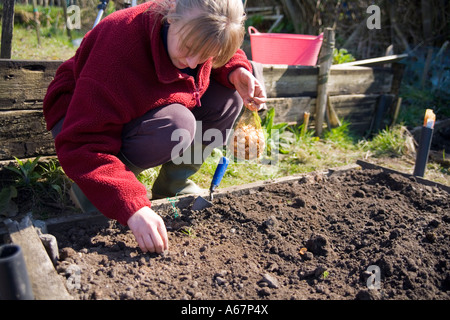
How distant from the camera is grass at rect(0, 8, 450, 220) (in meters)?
2.05

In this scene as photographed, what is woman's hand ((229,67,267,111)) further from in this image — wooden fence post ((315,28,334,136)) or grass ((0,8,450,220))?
wooden fence post ((315,28,334,136))

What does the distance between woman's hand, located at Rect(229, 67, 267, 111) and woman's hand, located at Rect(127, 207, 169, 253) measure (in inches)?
31.5

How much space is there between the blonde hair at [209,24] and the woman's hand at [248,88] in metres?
0.52

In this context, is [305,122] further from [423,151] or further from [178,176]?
[178,176]

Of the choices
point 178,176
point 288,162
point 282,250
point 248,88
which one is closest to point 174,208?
point 178,176

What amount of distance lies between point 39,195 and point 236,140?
1.16 meters

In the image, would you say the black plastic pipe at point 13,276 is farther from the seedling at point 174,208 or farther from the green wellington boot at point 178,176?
the green wellington boot at point 178,176

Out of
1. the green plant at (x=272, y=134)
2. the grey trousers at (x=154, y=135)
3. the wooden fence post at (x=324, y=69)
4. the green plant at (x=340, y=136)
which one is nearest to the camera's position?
the grey trousers at (x=154, y=135)

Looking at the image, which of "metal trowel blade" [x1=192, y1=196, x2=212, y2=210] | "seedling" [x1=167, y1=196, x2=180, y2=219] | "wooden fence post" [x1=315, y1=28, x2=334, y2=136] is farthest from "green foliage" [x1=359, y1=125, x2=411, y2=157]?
"seedling" [x1=167, y1=196, x2=180, y2=219]

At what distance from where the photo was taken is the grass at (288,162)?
205 cm

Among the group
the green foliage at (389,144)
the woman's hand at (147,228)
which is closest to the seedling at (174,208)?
the woman's hand at (147,228)

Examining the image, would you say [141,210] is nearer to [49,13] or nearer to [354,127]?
[354,127]

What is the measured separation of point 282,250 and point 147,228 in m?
0.57

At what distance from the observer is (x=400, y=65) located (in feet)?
12.3
